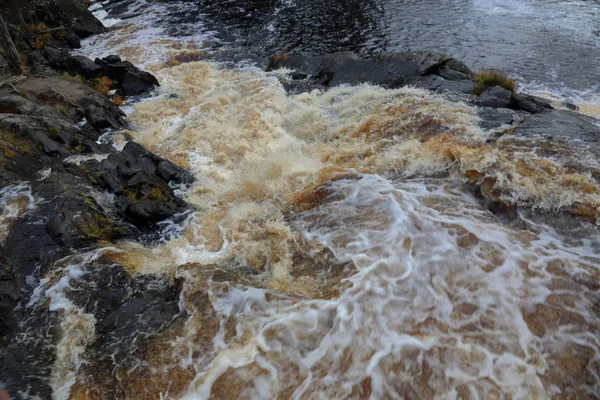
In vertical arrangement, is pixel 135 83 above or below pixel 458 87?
above

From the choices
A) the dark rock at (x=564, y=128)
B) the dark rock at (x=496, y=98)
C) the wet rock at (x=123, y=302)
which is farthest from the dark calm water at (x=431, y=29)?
the wet rock at (x=123, y=302)

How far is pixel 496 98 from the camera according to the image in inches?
481

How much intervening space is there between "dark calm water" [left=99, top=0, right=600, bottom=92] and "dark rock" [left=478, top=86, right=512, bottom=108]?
455 centimetres

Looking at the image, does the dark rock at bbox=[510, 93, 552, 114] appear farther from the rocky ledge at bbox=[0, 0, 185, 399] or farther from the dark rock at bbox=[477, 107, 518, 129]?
the rocky ledge at bbox=[0, 0, 185, 399]

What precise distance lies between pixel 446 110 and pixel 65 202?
1034 cm

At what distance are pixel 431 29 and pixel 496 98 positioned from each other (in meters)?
10.5

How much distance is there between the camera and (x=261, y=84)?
16.7 m

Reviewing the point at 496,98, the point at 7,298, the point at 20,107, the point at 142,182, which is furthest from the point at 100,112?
the point at 496,98

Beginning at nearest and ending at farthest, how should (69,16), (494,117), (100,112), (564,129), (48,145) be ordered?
1. (564,129)
2. (48,145)
3. (494,117)
4. (100,112)
5. (69,16)

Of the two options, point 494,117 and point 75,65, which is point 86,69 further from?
point 494,117

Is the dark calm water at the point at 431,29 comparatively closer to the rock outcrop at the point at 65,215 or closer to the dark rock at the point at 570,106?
the dark rock at the point at 570,106

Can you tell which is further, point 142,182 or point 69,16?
point 69,16

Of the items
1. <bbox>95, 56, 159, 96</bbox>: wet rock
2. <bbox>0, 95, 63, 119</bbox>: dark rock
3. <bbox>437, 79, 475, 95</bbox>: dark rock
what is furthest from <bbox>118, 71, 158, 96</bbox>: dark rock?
<bbox>437, 79, 475, 95</bbox>: dark rock

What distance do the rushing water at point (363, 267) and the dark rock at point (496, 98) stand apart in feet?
3.15
